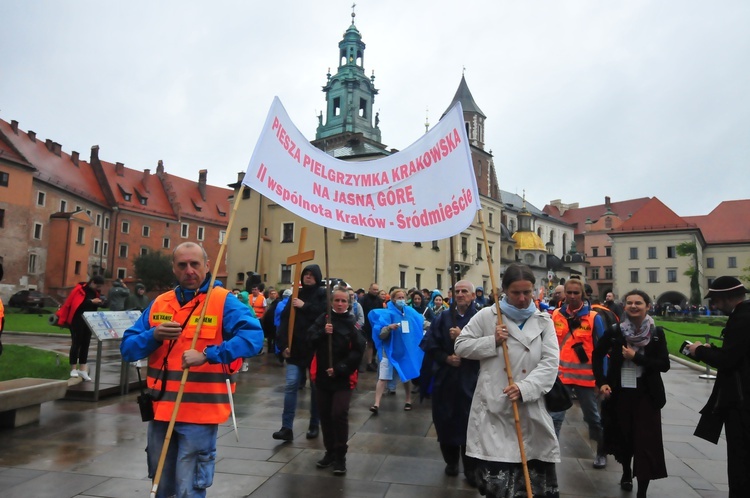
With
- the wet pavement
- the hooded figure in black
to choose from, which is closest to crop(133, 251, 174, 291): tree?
the wet pavement

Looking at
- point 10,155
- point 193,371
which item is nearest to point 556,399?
point 193,371

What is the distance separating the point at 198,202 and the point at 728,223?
249 ft

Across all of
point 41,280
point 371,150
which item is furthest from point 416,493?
point 41,280

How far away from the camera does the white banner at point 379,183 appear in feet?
16.4

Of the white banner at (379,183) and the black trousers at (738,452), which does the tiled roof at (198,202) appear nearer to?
the white banner at (379,183)

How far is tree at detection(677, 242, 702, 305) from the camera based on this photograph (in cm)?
7050

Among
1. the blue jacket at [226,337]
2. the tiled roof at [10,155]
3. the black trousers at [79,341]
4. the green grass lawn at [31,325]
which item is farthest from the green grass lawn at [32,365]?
the tiled roof at [10,155]

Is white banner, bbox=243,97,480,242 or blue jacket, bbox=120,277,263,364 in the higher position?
white banner, bbox=243,97,480,242

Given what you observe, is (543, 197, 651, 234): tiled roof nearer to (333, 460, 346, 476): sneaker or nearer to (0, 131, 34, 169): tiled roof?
(0, 131, 34, 169): tiled roof

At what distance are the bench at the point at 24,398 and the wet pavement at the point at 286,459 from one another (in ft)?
0.49

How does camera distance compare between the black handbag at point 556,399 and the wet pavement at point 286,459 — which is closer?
the black handbag at point 556,399

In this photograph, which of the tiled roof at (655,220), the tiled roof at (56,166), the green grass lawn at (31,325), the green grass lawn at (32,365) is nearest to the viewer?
the green grass lawn at (32,365)

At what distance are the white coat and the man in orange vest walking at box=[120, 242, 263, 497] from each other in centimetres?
156

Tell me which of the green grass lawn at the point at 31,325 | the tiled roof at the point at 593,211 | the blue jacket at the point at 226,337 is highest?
the tiled roof at the point at 593,211
